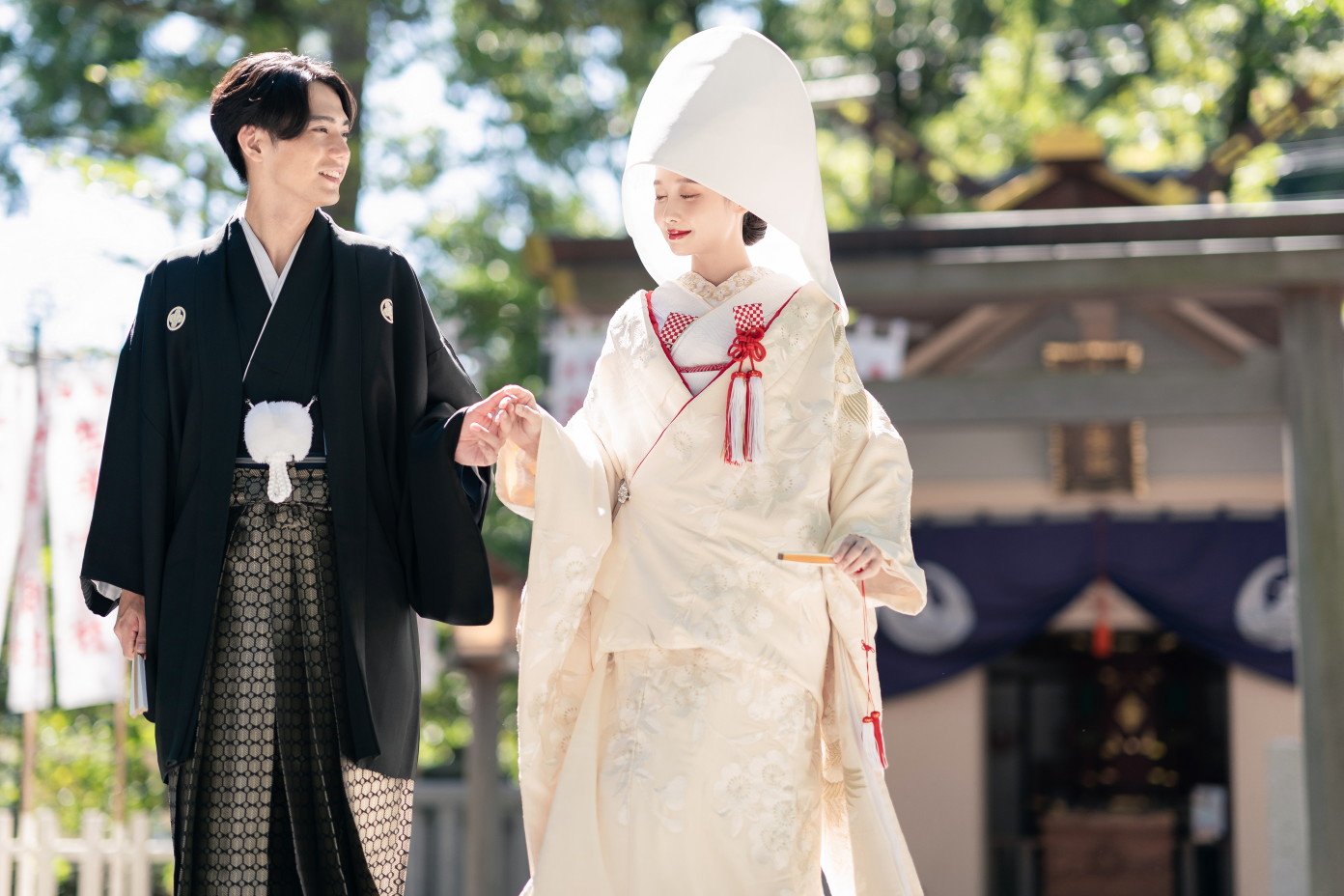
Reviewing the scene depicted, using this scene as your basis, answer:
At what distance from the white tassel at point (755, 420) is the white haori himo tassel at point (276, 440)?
33.8 inches

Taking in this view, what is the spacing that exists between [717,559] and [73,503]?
4759 mm

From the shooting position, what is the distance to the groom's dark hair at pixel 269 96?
3016mm

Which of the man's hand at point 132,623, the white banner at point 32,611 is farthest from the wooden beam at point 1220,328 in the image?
the man's hand at point 132,623

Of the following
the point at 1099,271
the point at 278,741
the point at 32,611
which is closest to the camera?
the point at 278,741

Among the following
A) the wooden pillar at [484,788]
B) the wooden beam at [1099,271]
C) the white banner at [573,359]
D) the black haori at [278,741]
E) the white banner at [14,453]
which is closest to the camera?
the black haori at [278,741]

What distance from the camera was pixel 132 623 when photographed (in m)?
2.95

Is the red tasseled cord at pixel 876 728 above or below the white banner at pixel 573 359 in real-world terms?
below

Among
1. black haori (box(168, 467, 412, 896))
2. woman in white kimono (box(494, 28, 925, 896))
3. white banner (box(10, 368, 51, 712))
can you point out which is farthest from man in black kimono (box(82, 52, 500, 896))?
white banner (box(10, 368, 51, 712))

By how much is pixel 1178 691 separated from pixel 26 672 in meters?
7.32

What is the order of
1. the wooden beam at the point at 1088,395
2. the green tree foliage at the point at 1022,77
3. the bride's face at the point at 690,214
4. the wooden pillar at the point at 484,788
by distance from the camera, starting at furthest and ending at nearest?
the green tree foliage at the point at 1022,77, the wooden pillar at the point at 484,788, the wooden beam at the point at 1088,395, the bride's face at the point at 690,214

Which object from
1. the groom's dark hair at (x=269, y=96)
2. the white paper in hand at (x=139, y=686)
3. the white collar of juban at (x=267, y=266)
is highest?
the groom's dark hair at (x=269, y=96)

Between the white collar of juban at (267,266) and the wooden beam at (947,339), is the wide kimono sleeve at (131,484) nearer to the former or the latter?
the white collar of juban at (267,266)

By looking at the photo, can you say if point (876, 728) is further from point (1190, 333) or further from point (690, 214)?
point (1190, 333)

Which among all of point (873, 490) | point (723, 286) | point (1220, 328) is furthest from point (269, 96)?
point (1220, 328)
